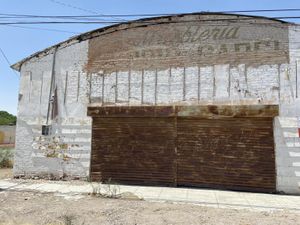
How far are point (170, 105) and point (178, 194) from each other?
3124 millimetres

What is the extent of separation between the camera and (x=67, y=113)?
1250 cm

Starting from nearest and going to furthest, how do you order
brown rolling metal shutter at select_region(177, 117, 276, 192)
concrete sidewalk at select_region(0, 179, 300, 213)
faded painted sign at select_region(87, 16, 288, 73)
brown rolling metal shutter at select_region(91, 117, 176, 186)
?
1. concrete sidewalk at select_region(0, 179, 300, 213)
2. brown rolling metal shutter at select_region(177, 117, 276, 192)
3. faded painted sign at select_region(87, 16, 288, 73)
4. brown rolling metal shutter at select_region(91, 117, 176, 186)

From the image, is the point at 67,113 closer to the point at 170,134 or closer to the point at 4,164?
the point at 170,134

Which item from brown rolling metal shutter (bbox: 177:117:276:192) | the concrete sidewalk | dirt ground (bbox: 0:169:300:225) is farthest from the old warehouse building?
dirt ground (bbox: 0:169:300:225)

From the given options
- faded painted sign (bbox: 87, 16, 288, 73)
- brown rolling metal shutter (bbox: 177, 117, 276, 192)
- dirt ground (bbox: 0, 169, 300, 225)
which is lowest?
dirt ground (bbox: 0, 169, 300, 225)

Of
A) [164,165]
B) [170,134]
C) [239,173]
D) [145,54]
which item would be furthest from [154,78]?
[239,173]

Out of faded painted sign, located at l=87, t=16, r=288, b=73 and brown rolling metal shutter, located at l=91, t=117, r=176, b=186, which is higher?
faded painted sign, located at l=87, t=16, r=288, b=73

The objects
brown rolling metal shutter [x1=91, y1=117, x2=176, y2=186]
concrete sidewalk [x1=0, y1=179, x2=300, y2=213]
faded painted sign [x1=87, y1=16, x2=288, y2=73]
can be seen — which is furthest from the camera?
brown rolling metal shutter [x1=91, y1=117, x2=176, y2=186]

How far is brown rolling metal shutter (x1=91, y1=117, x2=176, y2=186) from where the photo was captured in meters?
11.5

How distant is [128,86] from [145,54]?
1.33 meters

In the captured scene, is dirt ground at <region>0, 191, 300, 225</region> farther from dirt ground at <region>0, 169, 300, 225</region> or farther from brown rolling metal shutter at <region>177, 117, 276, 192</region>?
brown rolling metal shutter at <region>177, 117, 276, 192</region>

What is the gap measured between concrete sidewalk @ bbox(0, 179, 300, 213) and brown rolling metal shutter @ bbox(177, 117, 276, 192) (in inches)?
18.8

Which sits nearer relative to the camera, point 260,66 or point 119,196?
point 119,196

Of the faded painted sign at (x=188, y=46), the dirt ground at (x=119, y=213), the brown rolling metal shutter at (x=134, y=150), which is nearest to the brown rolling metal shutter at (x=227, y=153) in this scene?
the brown rolling metal shutter at (x=134, y=150)
